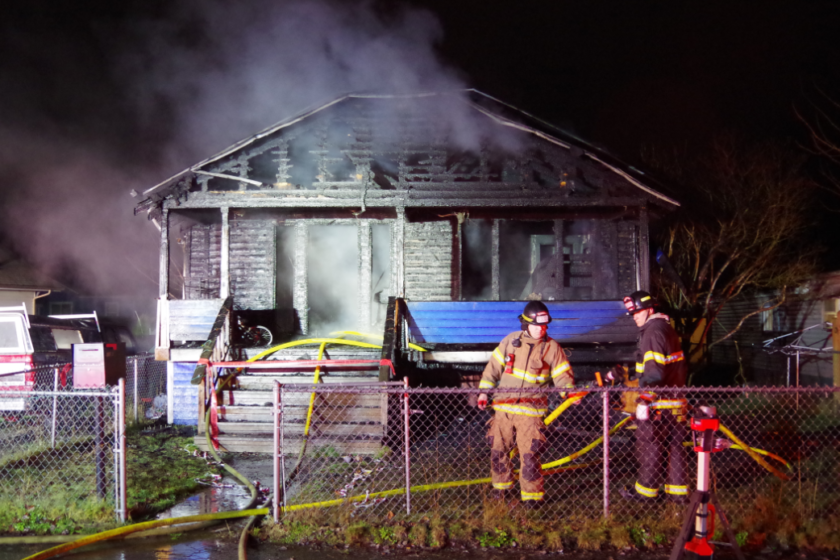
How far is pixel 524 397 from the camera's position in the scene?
5082 millimetres

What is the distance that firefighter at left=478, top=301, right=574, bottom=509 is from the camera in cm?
500

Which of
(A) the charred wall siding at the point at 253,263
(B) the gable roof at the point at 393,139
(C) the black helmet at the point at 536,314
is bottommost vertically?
(C) the black helmet at the point at 536,314

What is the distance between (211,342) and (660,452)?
6.91 meters

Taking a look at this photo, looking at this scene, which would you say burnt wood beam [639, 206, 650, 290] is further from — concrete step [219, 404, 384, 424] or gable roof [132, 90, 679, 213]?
Result: concrete step [219, 404, 384, 424]

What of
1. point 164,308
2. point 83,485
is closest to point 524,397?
point 83,485

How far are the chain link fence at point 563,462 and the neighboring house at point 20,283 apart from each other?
799 inches

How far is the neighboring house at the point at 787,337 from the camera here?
45.2 ft

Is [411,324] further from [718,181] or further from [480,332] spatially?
[718,181]

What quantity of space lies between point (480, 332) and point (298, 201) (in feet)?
14.6

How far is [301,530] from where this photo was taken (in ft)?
15.1

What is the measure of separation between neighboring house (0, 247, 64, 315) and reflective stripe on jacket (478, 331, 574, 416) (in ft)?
76.7

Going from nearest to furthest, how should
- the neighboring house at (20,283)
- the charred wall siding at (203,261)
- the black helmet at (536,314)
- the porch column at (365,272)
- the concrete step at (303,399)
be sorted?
1. the black helmet at (536,314)
2. the concrete step at (303,399)
3. the porch column at (365,272)
4. the charred wall siding at (203,261)
5. the neighboring house at (20,283)

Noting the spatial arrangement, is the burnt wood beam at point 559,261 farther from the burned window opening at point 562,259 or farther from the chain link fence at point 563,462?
the chain link fence at point 563,462

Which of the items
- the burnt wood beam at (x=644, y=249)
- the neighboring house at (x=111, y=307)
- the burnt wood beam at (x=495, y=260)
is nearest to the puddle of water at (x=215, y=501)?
the burnt wood beam at (x=495, y=260)
